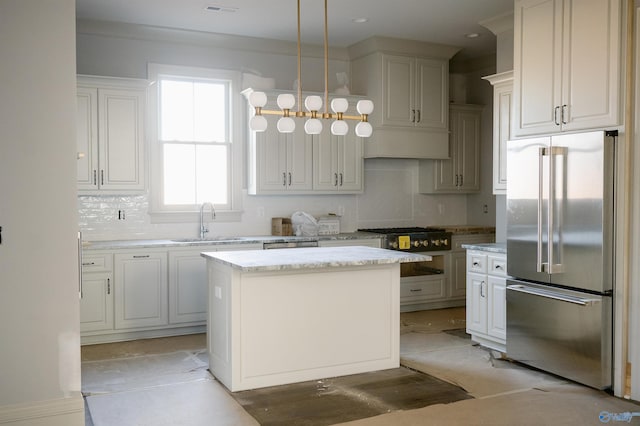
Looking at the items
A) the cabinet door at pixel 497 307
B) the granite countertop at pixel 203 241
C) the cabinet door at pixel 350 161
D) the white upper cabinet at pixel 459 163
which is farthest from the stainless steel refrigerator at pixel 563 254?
the white upper cabinet at pixel 459 163

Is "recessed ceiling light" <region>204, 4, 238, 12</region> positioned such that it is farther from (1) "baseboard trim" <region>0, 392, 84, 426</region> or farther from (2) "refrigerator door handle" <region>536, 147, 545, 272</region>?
(1) "baseboard trim" <region>0, 392, 84, 426</region>

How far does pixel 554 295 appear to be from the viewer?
4.42m

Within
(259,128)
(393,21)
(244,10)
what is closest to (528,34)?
(393,21)

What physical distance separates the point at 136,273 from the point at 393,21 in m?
3.36

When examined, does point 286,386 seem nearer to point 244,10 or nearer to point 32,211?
point 32,211

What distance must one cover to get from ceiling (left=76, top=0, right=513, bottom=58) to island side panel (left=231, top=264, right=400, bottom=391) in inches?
94.8

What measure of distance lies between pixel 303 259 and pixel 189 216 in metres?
2.35

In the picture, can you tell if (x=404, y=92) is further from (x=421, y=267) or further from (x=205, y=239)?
(x=205, y=239)

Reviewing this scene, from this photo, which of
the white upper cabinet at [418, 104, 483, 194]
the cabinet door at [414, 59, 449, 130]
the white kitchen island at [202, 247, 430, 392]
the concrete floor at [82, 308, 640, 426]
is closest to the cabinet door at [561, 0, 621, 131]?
the white kitchen island at [202, 247, 430, 392]

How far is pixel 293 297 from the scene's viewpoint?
440cm

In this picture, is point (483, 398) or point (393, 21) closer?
point (483, 398)

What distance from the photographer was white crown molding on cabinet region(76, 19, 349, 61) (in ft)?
19.6

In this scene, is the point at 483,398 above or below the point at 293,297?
below

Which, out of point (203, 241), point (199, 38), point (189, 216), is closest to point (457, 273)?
point (203, 241)
